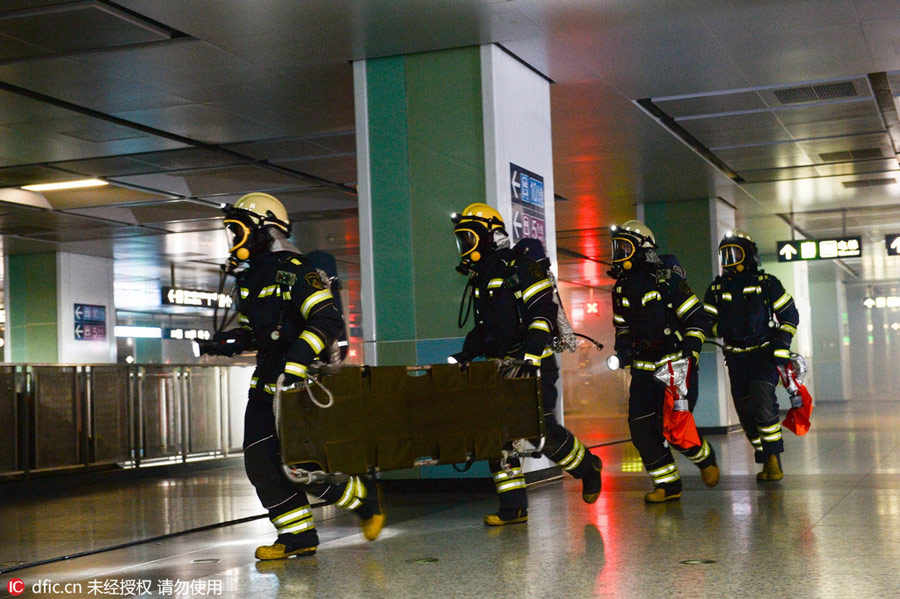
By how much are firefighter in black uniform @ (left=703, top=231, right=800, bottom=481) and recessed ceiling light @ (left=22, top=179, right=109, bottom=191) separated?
9.19 m

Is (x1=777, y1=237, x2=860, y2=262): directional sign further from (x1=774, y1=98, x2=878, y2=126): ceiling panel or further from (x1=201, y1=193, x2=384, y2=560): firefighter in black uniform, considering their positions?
(x1=201, y1=193, x2=384, y2=560): firefighter in black uniform

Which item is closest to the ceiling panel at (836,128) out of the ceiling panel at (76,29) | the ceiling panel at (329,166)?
the ceiling panel at (329,166)

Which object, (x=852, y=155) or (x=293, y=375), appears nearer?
(x=293, y=375)

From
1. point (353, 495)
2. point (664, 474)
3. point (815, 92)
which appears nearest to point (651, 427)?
point (664, 474)

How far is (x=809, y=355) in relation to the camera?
28.5 metres

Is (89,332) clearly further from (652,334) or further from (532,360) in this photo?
(532,360)

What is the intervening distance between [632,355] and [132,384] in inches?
371

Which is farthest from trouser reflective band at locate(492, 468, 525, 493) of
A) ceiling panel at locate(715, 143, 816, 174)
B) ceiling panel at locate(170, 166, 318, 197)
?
ceiling panel at locate(715, 143, 816, 174)

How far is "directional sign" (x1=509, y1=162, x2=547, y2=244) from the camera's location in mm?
8961

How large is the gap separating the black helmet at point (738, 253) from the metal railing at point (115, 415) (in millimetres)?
8950

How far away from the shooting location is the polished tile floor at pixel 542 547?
4551 millimetres

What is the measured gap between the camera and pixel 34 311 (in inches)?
776

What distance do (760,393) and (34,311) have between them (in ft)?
50.6

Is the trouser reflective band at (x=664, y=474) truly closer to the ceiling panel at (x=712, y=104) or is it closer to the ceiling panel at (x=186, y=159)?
the ceiling panel at (x=712, y=104)
